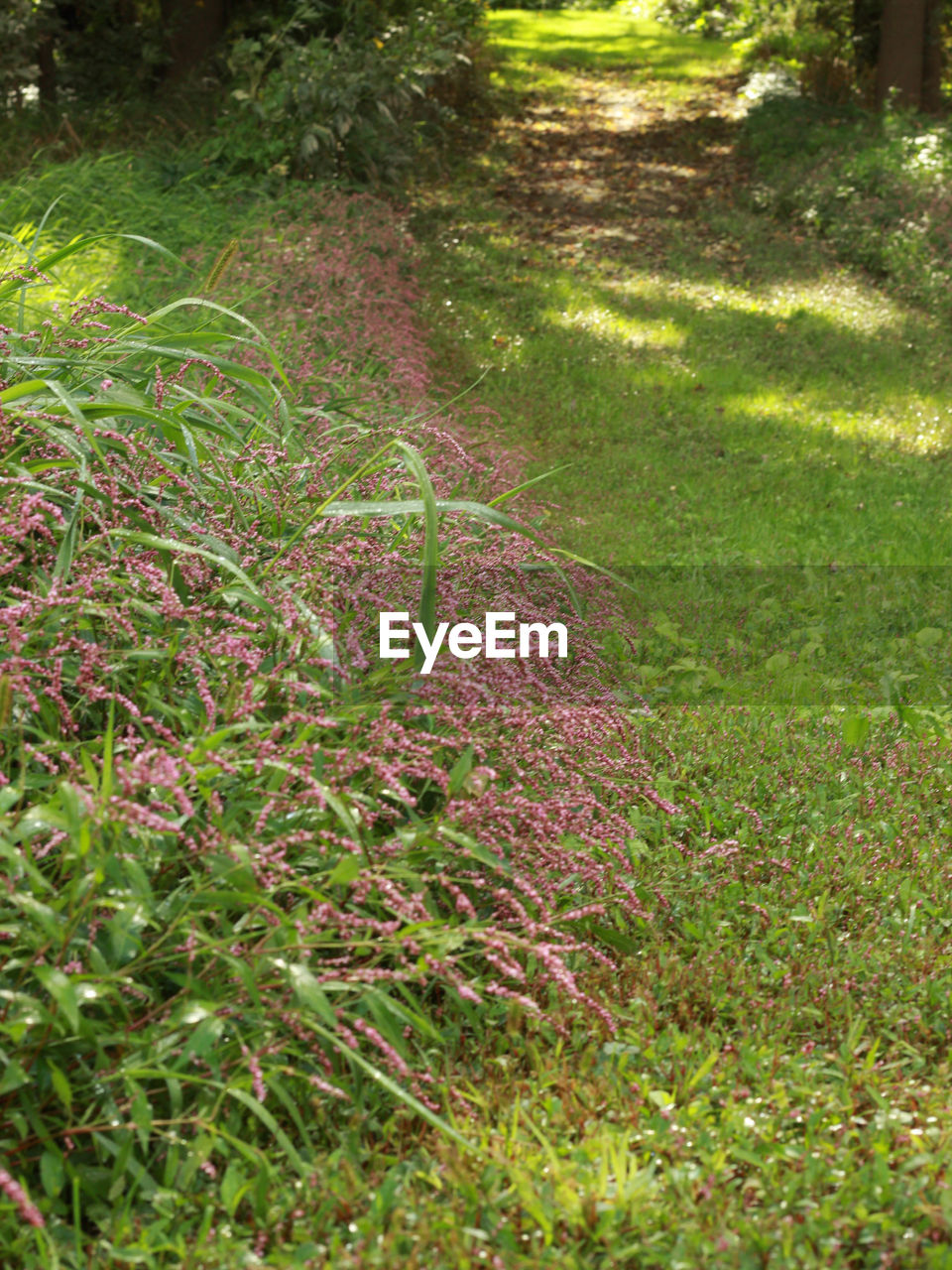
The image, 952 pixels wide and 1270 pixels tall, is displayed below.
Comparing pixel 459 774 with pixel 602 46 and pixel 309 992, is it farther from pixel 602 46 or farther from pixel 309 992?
pixel 602 46

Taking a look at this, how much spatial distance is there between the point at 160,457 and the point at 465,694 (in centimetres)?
113

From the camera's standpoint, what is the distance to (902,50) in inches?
617

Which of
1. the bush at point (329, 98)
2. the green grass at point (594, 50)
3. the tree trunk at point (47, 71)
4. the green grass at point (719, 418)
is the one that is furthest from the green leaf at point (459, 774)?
the green grass at point (594, 50)

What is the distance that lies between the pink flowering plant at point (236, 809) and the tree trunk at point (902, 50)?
14431 millimetres

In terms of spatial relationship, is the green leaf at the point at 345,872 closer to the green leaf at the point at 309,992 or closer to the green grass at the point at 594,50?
the green leaf at the point at 309,992

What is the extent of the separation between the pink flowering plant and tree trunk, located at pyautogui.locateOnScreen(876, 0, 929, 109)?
1443cm

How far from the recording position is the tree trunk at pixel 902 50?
15.5m

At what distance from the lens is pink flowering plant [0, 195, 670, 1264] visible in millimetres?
2223

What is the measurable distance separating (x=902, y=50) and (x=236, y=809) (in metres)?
16.3

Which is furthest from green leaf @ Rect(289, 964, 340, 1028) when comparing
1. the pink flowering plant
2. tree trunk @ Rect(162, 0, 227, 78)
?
tree trunk @ Rect(162, 0, 227, 78)

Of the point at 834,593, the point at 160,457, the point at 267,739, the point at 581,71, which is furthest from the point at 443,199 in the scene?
the point at 267,739

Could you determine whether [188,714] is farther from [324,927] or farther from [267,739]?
[324,927]

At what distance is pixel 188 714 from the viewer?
279 centimetres

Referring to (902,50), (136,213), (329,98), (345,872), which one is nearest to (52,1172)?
(345,872)
